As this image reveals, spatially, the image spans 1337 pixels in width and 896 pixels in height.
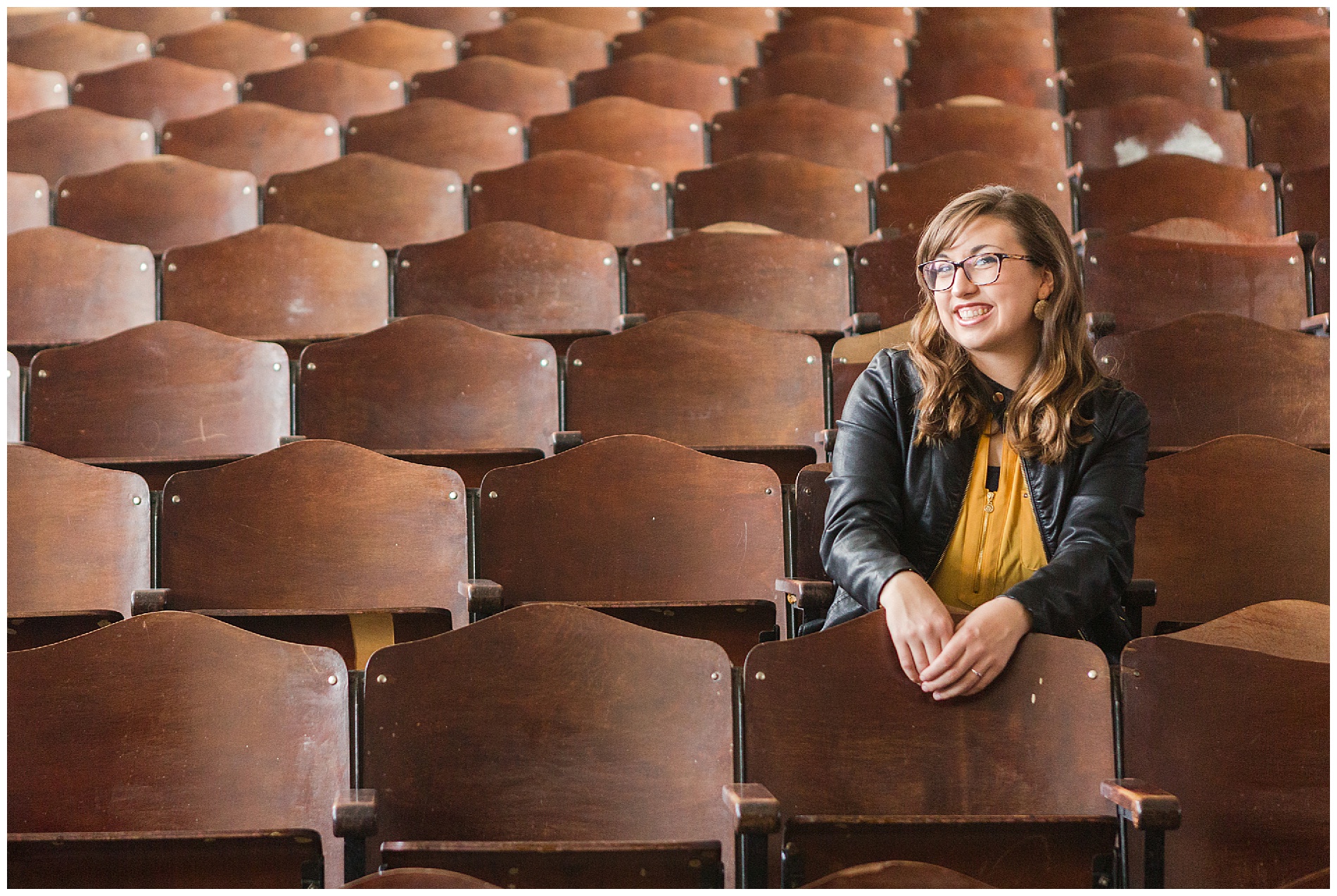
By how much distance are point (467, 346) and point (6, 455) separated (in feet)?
0.99

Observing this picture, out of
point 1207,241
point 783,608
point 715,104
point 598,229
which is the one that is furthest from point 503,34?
point 783,608

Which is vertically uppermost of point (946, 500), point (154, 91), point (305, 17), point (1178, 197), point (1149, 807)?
point (305, 17)

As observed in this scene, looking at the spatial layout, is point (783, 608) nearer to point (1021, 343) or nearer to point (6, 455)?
point (1021, 343)

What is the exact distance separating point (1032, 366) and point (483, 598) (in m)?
0.32

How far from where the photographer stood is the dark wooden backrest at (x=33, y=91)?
1.49 m

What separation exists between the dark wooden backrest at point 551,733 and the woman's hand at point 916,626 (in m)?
0.08

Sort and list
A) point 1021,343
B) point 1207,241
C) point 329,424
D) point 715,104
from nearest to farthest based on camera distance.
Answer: point 1021,343 → point 329,424 → point 1207,241 → point 715,104

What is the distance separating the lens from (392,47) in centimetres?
166

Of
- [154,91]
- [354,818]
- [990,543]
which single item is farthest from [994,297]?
[154,91]

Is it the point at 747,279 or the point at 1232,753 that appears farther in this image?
the point at 747,279

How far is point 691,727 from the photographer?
572 millimetres

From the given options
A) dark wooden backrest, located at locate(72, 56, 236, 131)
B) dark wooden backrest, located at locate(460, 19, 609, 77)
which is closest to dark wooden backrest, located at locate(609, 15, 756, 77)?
dark wooden backrest, located at locate(460, 19, 609, 77)

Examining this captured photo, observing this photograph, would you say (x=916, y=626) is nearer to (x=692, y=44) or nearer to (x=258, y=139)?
(x=258, y=139)

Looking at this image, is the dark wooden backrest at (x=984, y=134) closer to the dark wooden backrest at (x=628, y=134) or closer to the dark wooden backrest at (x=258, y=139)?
the dark wooden backrest at (x=628, y=134)
